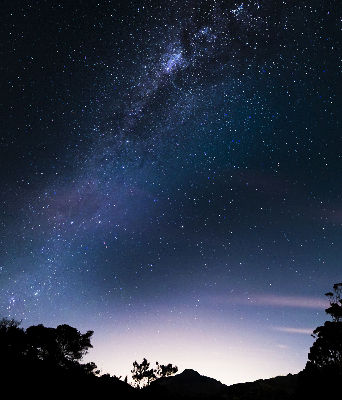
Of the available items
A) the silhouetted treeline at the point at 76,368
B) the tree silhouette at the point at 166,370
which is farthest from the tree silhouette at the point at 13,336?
the tree silhouette at the point at 166,370

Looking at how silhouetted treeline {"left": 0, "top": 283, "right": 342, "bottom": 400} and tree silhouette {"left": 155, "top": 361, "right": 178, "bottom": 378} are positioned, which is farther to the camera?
tree silhouette {"left": 155, "top": 361, "right": 178, "bottom": 378}

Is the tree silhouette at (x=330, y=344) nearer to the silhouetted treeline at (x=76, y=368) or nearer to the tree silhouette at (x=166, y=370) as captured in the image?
the silhouetted treeline at (x=76, y=368)

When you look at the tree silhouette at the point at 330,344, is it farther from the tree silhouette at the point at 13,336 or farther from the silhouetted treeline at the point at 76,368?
the tree silhouette at the point at 13,336

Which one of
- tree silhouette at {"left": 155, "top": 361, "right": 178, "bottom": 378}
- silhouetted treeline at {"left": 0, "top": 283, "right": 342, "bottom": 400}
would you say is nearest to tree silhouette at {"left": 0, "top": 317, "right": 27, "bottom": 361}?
silhouetted treeline at {"left": 0, "top": 283, "right": 342, "bottom": 400}

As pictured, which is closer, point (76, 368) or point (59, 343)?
point (76, 368)

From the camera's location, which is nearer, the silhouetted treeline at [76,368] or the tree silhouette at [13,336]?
the silhouetted treeline at [76,368]

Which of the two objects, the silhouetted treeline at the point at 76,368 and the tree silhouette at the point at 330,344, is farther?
the tree silhouette at the point at 330,344

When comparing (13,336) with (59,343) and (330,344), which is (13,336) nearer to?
(59,343)

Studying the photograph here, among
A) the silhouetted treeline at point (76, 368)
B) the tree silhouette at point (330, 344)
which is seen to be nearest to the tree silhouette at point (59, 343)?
the silhouetted treeline at point (76, 368)

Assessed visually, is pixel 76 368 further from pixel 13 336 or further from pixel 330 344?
pixel 330 344

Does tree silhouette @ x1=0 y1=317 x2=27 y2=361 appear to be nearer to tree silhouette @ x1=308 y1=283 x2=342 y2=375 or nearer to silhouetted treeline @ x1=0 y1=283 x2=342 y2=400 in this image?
silhouetted treeline @ x1=0 y1=283 x2=342 y2=400

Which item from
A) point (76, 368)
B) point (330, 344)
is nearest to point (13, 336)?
point (76, 368)

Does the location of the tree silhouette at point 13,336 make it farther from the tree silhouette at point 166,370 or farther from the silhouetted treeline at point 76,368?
the tree silhouette at point 166,370

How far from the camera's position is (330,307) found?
114 feet
